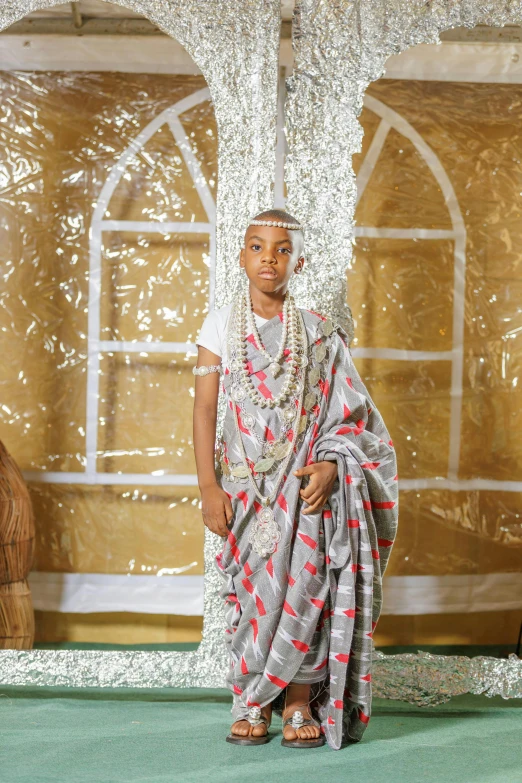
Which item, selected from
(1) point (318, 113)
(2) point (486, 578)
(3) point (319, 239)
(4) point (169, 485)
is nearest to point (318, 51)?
(1) point (318, 113)

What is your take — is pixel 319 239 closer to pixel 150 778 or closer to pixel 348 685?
pixel 348 685

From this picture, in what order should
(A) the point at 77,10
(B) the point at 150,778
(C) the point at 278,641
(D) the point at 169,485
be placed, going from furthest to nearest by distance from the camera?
(D) the point at 169,485 → (A) the point at 77,10 → (C) the point at 278,641 → (B) the point at 150,778

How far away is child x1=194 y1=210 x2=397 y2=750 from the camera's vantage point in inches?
97.7

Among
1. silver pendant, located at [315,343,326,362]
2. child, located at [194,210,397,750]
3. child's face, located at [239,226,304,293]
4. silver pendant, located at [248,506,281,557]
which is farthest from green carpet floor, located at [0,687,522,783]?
child's face, located at [239,226,304,293]

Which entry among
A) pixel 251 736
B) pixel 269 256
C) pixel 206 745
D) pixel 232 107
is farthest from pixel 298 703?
pixel 232 107

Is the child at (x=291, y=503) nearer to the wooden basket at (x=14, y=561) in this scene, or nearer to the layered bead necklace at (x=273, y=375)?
the layered bead necklace at (x=273, y=375)

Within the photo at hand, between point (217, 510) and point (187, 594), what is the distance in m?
1.39

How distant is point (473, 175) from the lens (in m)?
3.84

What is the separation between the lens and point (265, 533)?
8.26 feet

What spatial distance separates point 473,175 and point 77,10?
1818 millimetres

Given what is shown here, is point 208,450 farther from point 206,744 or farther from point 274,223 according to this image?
point 206,744

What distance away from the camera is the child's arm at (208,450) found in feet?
8.37

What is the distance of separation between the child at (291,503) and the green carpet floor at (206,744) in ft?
0.36

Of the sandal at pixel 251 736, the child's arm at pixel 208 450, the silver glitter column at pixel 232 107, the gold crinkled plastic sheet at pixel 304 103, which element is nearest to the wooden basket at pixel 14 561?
the silver glitter column at pixel 232 107
